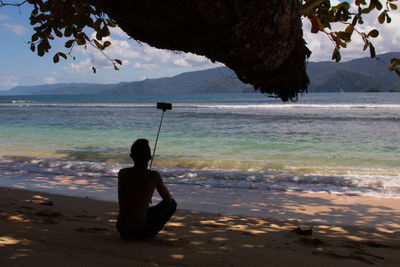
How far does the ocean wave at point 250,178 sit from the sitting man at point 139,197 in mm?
4139

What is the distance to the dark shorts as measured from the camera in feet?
10.7

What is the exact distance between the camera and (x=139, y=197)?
3133 millimetres

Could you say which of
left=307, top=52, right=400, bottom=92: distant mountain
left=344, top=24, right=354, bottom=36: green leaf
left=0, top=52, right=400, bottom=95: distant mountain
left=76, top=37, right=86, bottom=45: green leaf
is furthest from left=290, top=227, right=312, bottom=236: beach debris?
left=307, top=52, right=400, bottom=92: distant mountain

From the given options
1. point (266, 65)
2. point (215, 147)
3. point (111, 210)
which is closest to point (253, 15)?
point (266, 65)

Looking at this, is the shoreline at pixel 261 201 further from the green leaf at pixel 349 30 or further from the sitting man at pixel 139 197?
the green leaf at pixel 349 30

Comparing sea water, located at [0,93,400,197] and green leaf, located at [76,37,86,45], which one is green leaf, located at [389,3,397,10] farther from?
sea water, located at [0,93,400,197]

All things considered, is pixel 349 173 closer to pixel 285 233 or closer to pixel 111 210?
pixel 285 233

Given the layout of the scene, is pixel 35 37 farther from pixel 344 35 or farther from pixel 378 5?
pixel 378 5

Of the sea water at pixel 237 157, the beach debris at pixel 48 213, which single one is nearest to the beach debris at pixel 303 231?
the sea water at pixel 237 157

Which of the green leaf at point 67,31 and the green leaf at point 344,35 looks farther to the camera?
the green leaf at point 67,31

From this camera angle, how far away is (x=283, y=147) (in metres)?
11.6

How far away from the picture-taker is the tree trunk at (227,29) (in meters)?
1.51

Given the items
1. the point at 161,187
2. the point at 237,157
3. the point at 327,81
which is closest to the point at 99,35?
the point at 161,187

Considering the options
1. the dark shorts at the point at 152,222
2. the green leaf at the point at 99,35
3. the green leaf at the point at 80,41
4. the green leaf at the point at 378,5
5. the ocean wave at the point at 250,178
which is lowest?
the ocean wave at the point at 250,178
